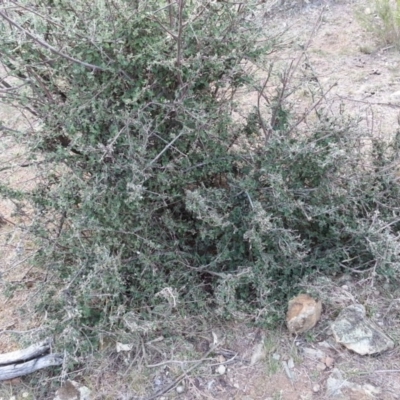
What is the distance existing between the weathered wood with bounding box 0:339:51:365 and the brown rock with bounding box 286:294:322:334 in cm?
107

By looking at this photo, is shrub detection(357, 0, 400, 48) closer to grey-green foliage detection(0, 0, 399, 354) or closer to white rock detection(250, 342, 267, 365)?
grey-green foliage detection(0, 0, 399, 354)

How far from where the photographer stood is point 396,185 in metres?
2.47

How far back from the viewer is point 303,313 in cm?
216

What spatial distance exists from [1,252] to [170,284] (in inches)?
44.9

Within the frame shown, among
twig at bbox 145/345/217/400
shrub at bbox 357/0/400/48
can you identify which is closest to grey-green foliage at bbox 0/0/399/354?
twig at bbox 145/345/217/400

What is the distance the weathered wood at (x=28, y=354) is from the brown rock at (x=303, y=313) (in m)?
1.07

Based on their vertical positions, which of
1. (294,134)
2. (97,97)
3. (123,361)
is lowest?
(123,361)

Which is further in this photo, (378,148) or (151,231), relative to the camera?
(378,148)

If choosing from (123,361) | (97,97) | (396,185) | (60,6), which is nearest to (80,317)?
(123,361)

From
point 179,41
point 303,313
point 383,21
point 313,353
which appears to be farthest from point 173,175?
point 383,21

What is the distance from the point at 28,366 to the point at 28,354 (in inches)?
2.0

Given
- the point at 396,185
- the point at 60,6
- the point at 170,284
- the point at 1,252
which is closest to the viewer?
the point at 60,6

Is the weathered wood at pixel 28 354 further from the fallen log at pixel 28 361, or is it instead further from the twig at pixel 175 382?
the twig at pixel 175 382

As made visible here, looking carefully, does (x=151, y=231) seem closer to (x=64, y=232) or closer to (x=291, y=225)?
(x=64, y=232)
